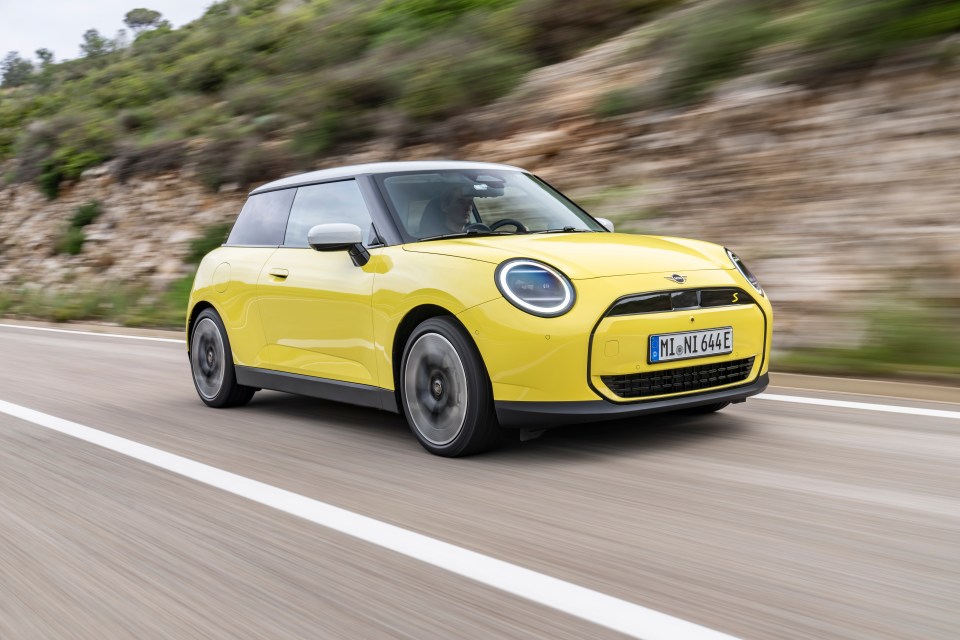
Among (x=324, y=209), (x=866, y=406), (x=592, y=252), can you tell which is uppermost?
(x=324, y=209)

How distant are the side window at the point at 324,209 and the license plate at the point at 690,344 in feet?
A: 5.75

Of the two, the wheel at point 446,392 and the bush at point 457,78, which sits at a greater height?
the bush at point 457,78

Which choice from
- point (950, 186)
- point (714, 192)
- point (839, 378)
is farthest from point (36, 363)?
point (950, 186)

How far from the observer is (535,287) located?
464 centimetres

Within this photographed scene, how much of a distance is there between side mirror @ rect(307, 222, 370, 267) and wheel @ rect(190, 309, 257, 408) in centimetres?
168

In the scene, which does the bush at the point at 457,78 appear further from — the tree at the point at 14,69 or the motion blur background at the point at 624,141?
the tree at the point at 14,69

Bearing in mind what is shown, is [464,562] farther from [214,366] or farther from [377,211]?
[214,366]

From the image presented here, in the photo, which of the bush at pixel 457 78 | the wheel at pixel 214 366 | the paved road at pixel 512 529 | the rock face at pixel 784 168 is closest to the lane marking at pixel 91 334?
the rock face at pixel 784 168

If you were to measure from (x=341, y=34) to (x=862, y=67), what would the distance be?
1262cm

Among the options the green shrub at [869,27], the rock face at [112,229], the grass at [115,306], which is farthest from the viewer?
the rock face at [112,229]

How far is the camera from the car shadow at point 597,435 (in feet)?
16.1

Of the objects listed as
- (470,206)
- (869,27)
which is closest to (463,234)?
(470,206)

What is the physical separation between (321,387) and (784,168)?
5.55m

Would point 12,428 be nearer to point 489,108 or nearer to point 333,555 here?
point 333,555
